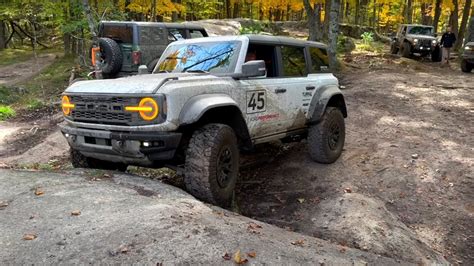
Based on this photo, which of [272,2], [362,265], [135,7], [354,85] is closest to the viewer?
[362,265]

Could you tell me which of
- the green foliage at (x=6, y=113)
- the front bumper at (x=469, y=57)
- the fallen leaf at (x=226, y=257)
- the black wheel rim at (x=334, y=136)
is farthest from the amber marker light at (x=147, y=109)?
the front bumper at (x=469, y=57)

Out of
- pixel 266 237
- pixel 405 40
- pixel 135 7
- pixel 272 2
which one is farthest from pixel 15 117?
pixel 272 2

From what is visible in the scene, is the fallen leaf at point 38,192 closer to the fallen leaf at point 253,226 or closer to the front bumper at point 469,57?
the fallen leaf at point 253,226

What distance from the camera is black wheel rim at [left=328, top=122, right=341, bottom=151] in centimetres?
725

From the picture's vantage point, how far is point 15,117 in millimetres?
12609

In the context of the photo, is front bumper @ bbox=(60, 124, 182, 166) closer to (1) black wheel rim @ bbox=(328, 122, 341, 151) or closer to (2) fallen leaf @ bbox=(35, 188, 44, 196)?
(2) fallen leaf @ bbox=(35, 188, 44, 196)

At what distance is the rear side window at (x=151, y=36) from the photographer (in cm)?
1112

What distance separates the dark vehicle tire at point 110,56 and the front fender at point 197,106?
6.62 m

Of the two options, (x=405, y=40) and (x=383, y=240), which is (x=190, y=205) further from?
(x=405, y=40)

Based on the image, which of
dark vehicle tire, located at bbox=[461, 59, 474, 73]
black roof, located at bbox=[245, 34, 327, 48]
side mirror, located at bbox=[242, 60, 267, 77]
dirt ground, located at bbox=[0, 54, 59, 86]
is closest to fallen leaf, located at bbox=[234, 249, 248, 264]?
side mirror, located at bbox=[242, 60, 267, 77]

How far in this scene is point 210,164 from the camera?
4648 mm

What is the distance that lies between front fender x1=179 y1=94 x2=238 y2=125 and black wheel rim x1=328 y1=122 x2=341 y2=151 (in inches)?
115

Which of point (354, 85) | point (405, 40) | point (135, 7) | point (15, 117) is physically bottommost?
point (15, 117)

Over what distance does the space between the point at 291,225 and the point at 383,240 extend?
44.4 inches
